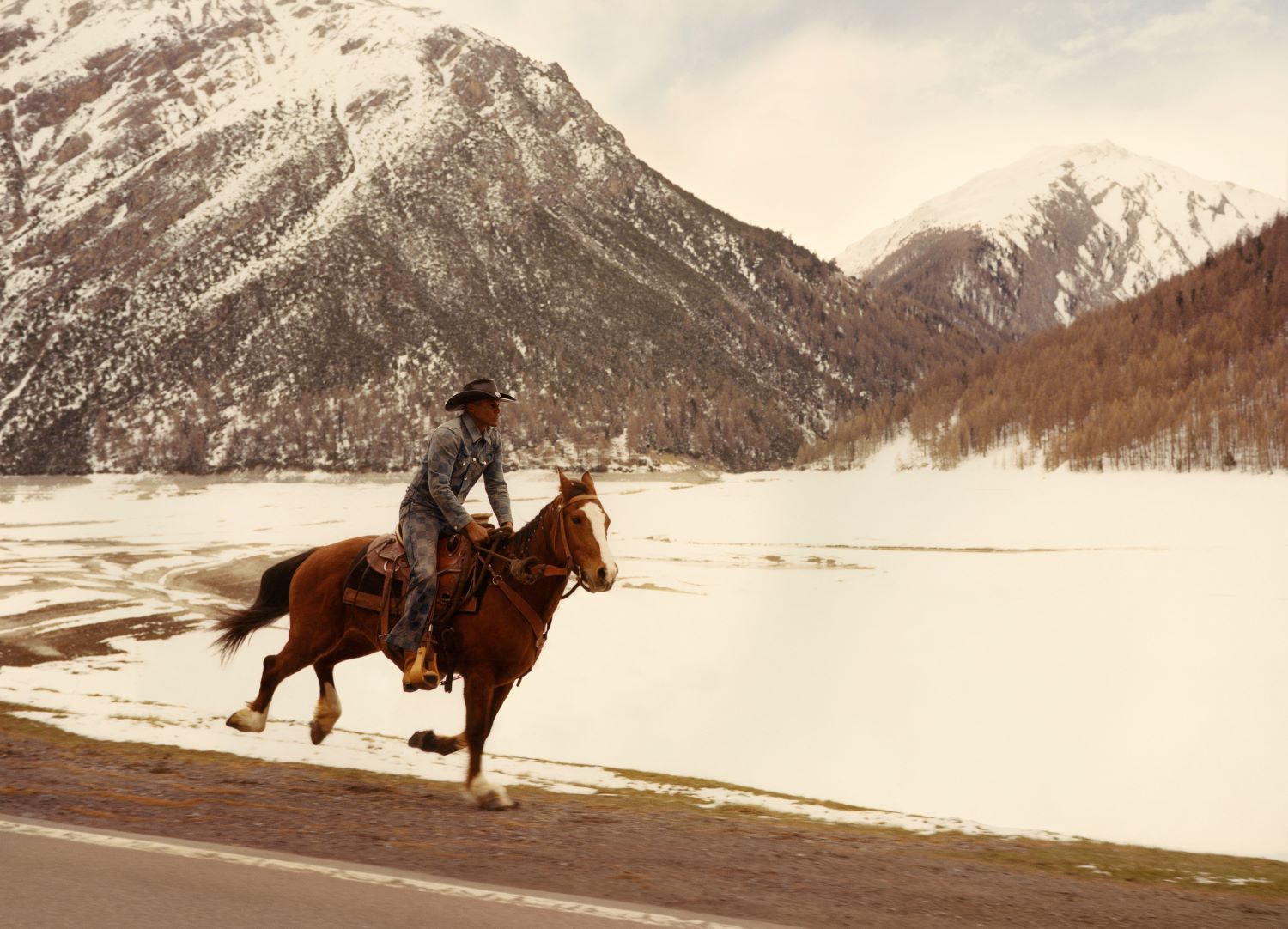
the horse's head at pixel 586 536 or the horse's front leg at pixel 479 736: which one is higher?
the horse's head at pixel 586 536

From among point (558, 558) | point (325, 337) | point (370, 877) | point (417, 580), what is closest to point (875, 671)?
point (558, 558)

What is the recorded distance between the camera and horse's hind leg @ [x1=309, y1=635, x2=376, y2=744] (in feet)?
31.2

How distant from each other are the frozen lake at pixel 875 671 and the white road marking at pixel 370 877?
148 inches

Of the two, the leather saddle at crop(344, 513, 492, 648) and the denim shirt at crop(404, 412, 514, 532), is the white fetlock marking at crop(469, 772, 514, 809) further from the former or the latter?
the denim shirt at crop(404, 412, 514, 532)

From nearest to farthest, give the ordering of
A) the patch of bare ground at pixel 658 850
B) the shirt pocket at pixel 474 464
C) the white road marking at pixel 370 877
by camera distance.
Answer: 1. the white road marking at pixel 370 877
2. the patch of bare ground at pixel 658 850
3. the shirt pocket at pixel 474 464

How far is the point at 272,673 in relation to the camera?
31.4 ft

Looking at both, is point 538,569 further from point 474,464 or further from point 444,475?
point 474,464

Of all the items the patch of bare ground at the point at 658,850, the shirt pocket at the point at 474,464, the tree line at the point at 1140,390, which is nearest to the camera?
the patch of bare ground at the point at 658,850

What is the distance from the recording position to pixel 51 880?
5301 mm

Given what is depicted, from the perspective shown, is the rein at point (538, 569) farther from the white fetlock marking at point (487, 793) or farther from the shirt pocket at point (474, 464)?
the white fetlock marking at point (487, 793)

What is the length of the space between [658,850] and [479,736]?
77.4 inches

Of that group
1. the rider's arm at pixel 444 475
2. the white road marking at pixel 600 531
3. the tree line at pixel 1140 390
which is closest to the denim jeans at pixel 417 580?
the rider's arm at pixel 444 475

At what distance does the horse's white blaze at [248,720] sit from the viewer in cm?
966

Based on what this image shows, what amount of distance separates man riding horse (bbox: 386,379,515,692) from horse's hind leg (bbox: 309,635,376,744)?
91cm
